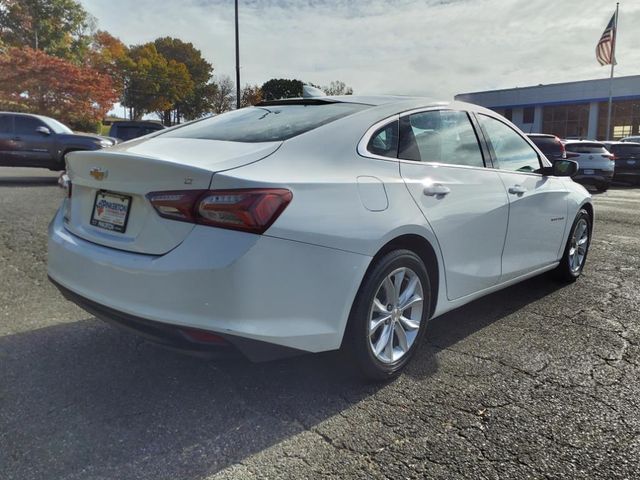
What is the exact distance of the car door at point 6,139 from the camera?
43.6 feet

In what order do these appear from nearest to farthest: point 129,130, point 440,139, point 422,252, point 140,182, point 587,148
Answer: point 140,182 → point 422,252 → point 440,139 → point 587,148 → point 129,130

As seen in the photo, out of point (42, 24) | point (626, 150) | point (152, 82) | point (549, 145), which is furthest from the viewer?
point (152, 82)

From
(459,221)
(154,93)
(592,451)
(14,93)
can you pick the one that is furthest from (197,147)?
(154,93)

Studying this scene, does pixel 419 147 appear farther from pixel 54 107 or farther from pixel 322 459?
pixel 54 107

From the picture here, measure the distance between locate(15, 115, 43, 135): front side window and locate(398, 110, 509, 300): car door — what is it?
500 inches

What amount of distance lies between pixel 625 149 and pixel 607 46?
671 inches

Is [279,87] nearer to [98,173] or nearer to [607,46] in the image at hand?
[607,46]

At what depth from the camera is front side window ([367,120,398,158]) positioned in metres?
3.00

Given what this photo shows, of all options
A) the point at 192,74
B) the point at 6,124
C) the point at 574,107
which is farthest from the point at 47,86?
the point at 574,107

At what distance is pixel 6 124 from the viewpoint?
13336 mm

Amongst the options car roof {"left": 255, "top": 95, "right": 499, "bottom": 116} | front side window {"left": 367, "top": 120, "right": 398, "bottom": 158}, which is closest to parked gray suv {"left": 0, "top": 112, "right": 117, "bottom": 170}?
car roof {"left": 255, "top": 95, "right": 499, "bottom": 116}

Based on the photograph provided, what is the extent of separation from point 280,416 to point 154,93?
5839 cm

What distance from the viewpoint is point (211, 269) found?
2309 millimetres

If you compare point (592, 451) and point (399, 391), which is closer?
point (592, 451)
